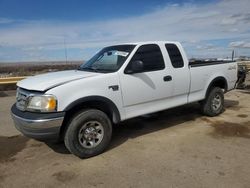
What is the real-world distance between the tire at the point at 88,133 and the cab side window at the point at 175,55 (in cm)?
209

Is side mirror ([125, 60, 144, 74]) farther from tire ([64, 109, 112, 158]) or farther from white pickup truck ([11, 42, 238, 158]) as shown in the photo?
tire ([64, 109, 112, 158])

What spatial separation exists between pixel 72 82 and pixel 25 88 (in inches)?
31.9

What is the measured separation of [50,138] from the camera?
164 inches

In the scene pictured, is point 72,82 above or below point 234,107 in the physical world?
above

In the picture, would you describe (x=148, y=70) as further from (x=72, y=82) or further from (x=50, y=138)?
(x=50, y=138)

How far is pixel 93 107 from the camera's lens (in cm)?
466

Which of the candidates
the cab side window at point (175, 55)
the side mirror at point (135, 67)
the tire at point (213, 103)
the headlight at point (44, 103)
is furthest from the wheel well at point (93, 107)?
the tire at point (213, 103)

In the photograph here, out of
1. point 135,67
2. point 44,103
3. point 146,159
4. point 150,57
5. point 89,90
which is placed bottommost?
point 146,159

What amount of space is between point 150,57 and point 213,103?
98.6 inches

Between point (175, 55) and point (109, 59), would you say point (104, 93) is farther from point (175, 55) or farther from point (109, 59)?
point (175, 55)

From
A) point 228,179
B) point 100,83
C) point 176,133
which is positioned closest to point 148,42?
point 100,83

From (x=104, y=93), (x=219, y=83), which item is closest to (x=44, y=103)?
(x=104, y=93)

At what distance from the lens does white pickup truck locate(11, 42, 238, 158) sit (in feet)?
13.5

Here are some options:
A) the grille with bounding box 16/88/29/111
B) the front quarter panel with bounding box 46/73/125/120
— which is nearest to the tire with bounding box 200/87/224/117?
the front quarter panel with bounding box 46/73/125/120
